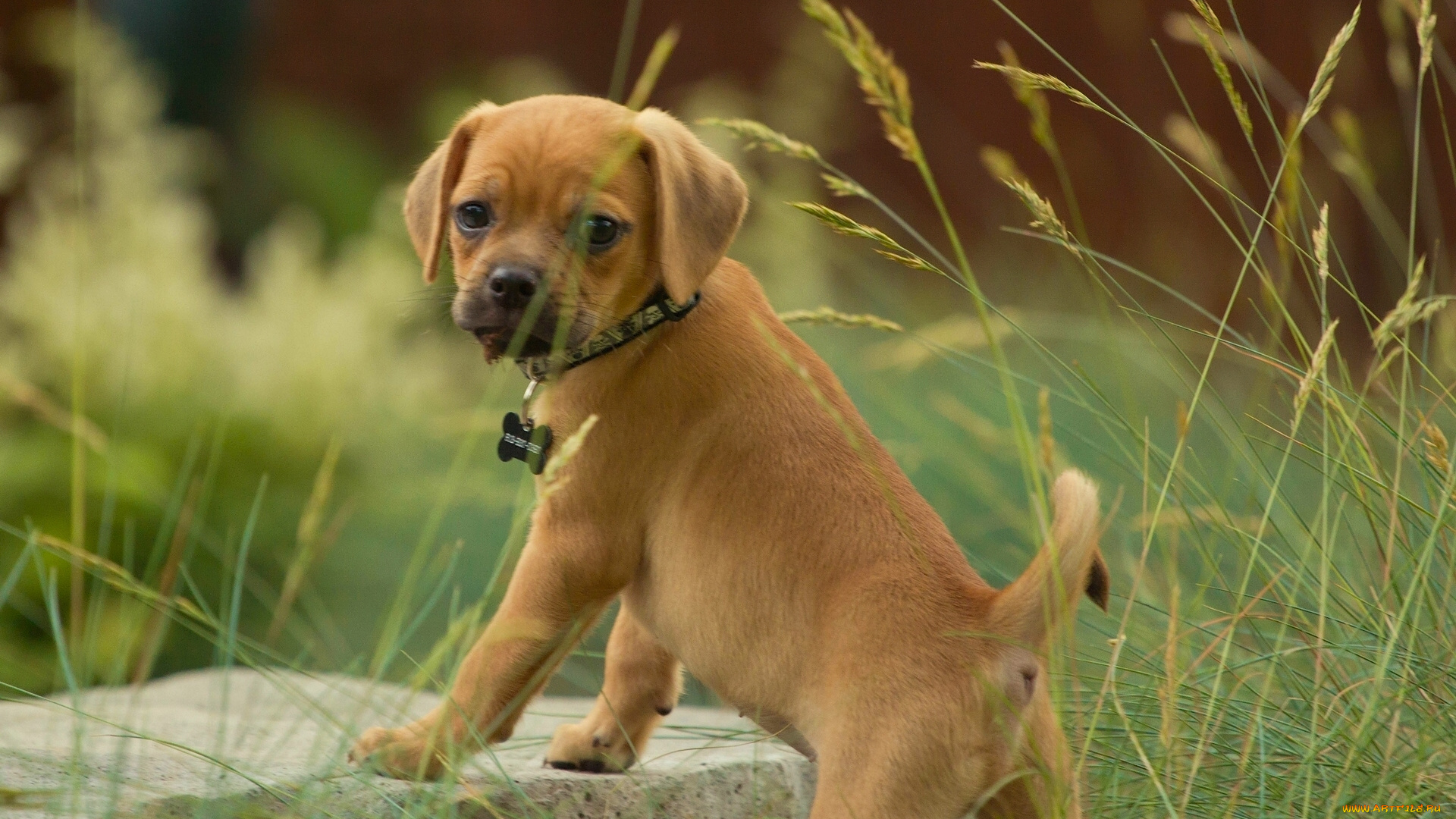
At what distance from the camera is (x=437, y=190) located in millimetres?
2646

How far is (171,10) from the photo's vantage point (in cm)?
769

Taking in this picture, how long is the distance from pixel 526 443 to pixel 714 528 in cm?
38

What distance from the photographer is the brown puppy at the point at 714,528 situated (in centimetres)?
215

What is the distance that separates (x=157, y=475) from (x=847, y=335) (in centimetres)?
330

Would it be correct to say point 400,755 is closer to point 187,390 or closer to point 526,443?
point 526,443

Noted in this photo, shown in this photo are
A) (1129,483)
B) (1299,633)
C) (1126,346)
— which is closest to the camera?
(1299,633)

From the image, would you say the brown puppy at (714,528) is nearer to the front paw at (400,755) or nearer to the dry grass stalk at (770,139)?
the front paw at (400,755)

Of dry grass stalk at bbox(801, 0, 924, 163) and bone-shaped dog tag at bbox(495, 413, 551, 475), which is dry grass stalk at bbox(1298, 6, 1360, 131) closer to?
dry grass stalk at bbox(801, 0, 924, 163)

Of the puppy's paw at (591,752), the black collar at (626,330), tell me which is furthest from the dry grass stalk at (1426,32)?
the puppy's paw at (591,752)

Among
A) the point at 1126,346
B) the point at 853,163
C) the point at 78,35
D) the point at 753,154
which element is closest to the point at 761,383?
the point at 78,35

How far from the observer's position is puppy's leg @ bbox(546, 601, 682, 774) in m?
2.71

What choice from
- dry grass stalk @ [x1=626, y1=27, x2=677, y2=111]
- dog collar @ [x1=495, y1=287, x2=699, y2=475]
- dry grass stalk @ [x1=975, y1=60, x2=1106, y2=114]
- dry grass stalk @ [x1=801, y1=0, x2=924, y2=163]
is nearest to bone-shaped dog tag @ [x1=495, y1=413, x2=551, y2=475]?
dog collar @ [x1=495, y1=287, x2=699, y2=475]

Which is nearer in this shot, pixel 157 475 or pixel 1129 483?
pixel 1129 483

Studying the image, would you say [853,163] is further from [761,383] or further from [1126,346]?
[761,383]
